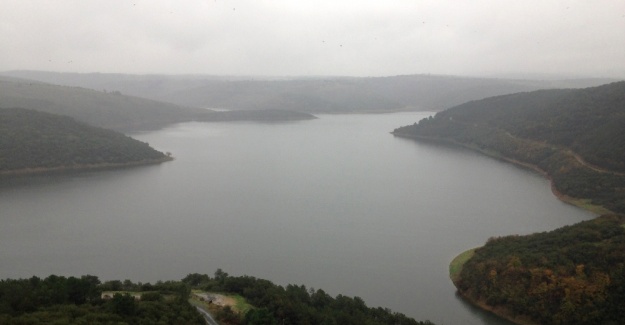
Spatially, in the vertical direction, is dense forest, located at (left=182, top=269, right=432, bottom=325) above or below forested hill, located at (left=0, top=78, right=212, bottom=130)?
below

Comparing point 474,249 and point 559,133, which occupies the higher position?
point 559,133

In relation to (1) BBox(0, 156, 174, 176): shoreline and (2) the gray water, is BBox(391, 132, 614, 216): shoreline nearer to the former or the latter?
(2) the gray water

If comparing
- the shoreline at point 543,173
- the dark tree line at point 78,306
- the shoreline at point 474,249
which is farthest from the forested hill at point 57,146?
the shoreline at point 474,249

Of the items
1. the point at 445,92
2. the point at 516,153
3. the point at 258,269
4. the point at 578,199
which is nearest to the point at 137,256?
the point at 258,269

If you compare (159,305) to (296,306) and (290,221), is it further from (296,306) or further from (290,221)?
(290,221)

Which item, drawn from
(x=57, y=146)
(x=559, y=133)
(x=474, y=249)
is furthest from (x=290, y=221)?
(x=559, y=133)

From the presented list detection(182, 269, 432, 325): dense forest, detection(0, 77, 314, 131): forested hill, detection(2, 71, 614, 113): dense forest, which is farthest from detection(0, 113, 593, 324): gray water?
detection(2, 71, 614, 113): dense forest

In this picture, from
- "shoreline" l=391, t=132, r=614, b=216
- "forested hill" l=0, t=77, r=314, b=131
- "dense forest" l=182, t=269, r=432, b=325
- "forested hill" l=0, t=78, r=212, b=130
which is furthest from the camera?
"forested hill" l=0, t=77, r=314, b=131
